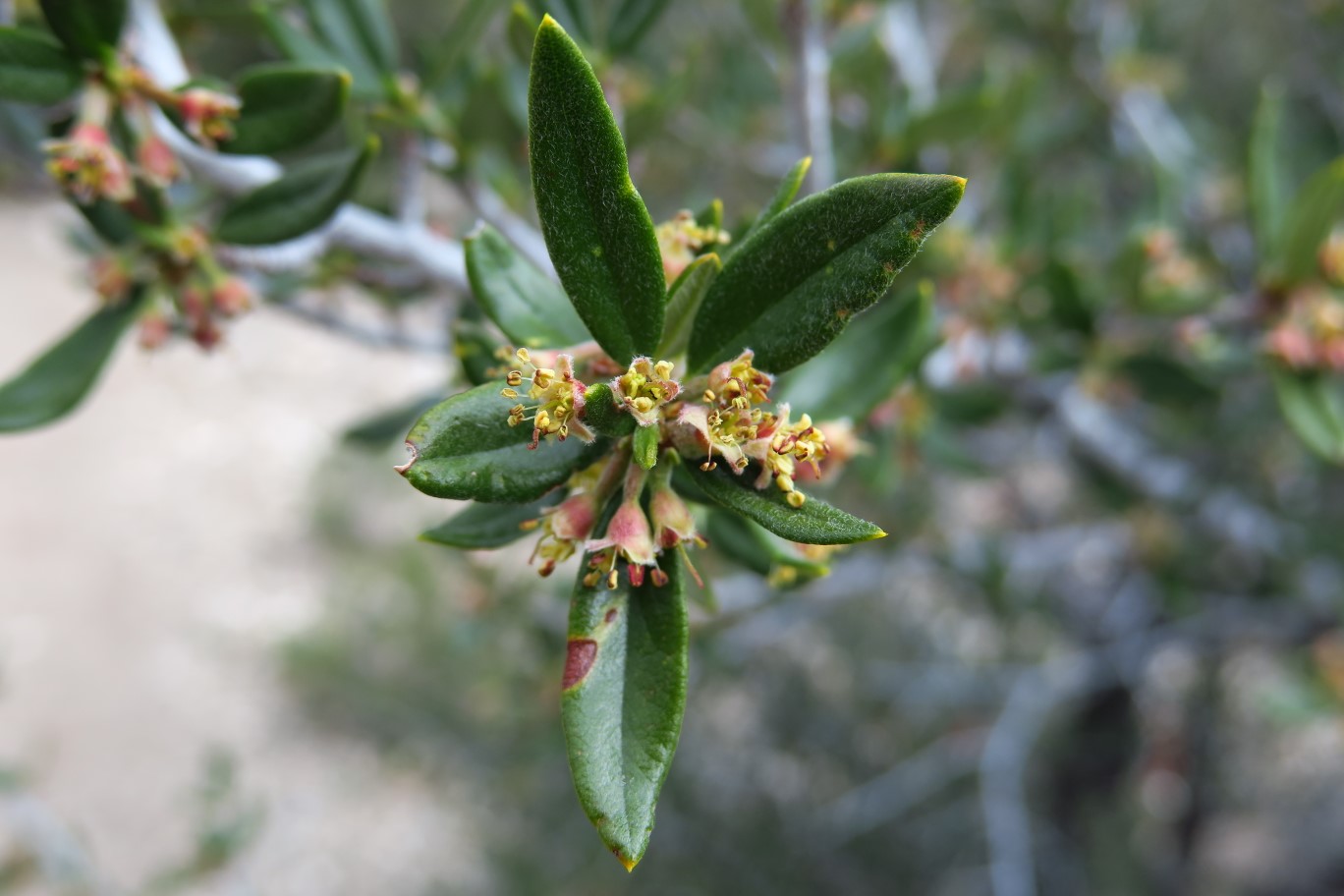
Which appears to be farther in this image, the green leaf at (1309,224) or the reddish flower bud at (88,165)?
the green leaf at (1309,224)

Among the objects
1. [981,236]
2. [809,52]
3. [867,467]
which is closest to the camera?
[809,52]

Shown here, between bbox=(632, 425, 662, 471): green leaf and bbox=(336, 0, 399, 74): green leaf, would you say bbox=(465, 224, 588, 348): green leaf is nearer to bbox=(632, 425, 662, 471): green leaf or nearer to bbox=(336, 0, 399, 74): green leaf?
bbox=(632, 425, 662, 471): green leaf

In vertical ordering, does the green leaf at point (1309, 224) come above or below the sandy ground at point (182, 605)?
above

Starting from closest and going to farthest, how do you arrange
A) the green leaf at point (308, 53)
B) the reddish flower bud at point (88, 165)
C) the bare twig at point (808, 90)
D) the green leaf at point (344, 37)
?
1. the reddish flower bud at point (88, 165)
2. the green leaf at point (308, 53)
3. the green leaf at point (344, 37)
4. the bare twig at point (808, 90)

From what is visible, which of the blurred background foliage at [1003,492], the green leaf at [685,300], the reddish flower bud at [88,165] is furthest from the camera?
the blurred background foliage at [1003,492]

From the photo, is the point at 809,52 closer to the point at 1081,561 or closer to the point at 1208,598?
the point at 1208,598

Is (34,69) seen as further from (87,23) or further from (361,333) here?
(361,333)

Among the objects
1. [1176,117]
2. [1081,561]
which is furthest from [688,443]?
[1081,561]

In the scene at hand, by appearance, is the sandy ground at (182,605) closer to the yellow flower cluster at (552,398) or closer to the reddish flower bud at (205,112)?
the reddish flower bud at (205,112)

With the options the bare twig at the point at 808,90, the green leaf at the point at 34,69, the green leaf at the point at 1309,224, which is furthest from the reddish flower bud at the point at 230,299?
the green leaf at the point at 1309,224
